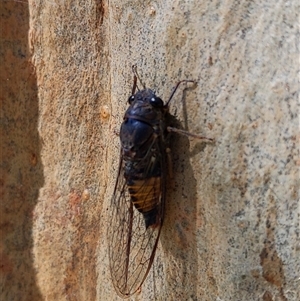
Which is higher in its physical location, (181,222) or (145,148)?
(145,148)

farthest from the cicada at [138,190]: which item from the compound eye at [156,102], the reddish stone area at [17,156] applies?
the reddish stone area at [17,156]

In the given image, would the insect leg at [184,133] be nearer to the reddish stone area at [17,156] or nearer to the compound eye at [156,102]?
the compound eye at [156,102]

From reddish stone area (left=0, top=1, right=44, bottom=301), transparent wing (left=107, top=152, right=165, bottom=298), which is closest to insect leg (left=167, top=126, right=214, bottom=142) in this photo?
transparent wing (left=107, top=152, right=165, bottom=298)

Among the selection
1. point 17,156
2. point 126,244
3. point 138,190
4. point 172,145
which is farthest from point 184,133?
point 17,156

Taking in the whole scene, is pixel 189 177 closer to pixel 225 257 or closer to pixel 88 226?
pixel 225 257

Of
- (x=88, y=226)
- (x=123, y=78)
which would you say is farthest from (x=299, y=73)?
(x=88, y=226)

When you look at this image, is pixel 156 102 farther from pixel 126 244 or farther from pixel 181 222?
pixel 126 244
